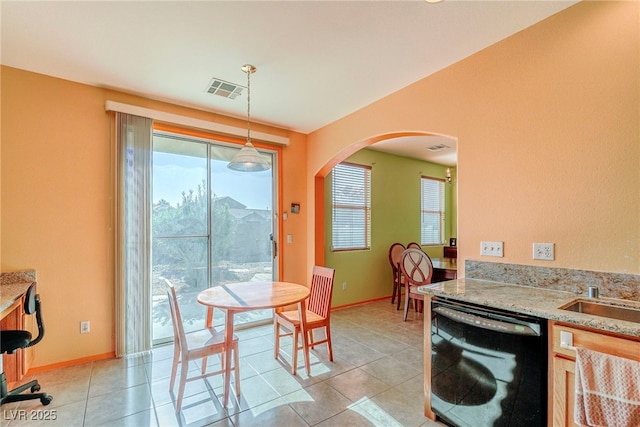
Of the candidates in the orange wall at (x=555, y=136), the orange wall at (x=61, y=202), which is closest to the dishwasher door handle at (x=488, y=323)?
the orange wall at (x=555, y=136)

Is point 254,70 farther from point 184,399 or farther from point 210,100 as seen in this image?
point 184,399

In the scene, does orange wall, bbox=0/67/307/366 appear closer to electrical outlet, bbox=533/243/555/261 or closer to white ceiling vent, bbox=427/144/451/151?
electrical outlet, bbox=533/243/555/261

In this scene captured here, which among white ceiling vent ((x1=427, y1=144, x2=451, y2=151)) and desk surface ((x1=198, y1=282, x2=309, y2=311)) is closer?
desk surface ((x1=198, y1=282, x2=309, y2=311))

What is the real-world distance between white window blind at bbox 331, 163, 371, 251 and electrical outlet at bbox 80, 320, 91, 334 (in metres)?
3.21

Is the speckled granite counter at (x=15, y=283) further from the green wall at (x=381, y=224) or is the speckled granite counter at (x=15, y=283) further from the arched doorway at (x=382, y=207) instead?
the green wall at (x=381, y=224)

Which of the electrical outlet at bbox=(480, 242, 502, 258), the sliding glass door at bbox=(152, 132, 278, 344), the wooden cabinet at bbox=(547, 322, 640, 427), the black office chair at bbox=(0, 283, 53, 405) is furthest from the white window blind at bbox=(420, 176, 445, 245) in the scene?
the black office chair at bbox=(0, 283, 53, 405)

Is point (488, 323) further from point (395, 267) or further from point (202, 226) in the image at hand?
point (395, 267)

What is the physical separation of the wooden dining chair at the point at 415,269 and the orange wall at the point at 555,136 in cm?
164

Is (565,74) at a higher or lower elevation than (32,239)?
higher

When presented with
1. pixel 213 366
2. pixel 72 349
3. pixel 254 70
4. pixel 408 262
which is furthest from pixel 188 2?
pixel 408 262

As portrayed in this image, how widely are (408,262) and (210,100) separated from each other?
3.32 m

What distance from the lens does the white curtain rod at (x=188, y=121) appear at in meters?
2.97

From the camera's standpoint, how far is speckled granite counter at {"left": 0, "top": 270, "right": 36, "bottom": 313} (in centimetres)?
218

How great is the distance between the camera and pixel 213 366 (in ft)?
9.22
